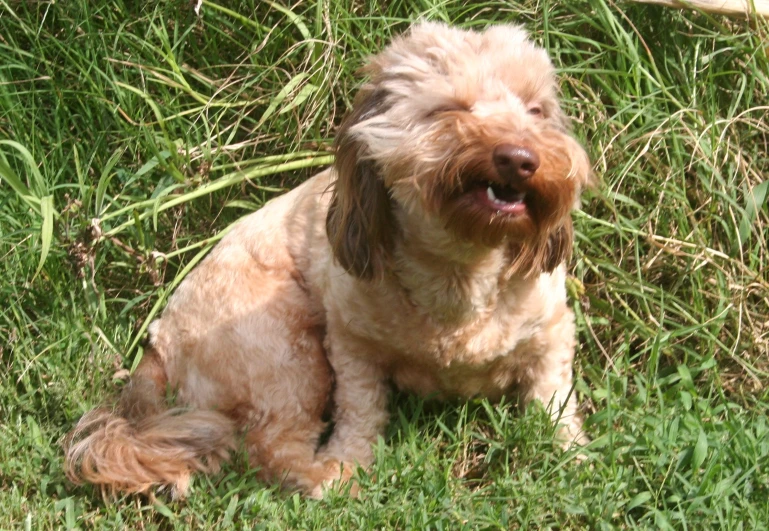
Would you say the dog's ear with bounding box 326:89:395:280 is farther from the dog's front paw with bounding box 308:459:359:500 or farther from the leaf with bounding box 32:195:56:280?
the leaf with bounding box 32:195:56:280

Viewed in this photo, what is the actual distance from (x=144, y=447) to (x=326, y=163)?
1505 millimetres

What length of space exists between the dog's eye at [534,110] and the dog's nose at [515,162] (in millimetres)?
441

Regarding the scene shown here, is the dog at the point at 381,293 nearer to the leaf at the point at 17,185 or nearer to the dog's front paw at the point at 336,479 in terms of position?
the dog's front paw at the point at 336,479

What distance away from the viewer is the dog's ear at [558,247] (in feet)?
10.3

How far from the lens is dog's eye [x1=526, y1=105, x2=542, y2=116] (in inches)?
120

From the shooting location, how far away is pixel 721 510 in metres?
2.82

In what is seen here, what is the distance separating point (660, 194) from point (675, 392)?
800 mm

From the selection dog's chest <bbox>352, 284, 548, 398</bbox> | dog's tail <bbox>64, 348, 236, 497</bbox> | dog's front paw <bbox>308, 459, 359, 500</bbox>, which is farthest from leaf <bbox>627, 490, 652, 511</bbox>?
dog's tail <bbox>64, 348, 236, 497</bbox>

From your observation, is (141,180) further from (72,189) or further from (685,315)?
(685,315)

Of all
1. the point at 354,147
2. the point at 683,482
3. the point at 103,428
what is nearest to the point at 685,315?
the point at 683,482

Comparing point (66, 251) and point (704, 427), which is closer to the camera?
point (704, 427)

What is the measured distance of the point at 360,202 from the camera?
10.1 feet

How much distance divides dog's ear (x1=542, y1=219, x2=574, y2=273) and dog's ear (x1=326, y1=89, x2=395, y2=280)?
54cm

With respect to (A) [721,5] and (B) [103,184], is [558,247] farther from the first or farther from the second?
(B) [103,184]
